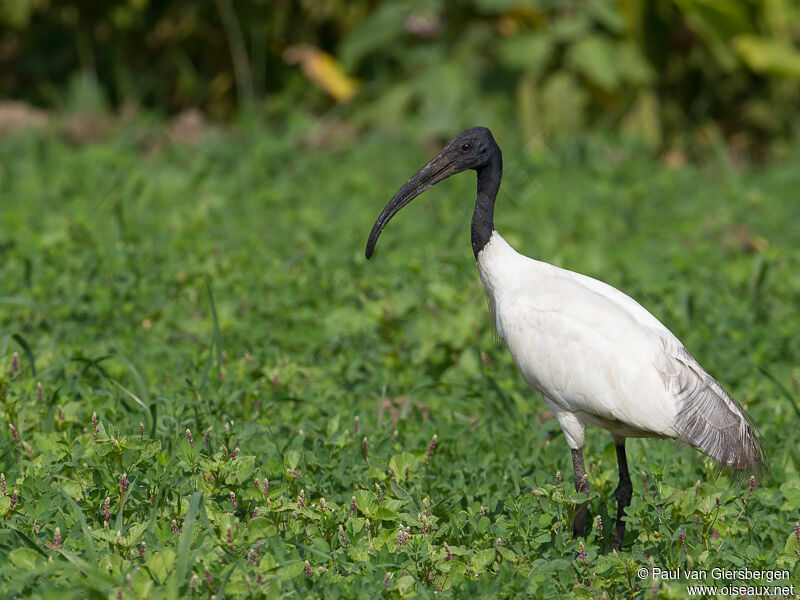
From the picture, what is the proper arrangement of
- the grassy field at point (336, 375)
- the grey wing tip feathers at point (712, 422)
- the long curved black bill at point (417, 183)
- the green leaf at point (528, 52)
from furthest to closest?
the green leaf at point (528, 52) < the long curved black bill at point (417, 183) < the grey wing tip feathers at point (712, 422) < the grassy field at point (336, 375)

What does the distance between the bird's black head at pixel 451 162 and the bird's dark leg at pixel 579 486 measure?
3.62ft

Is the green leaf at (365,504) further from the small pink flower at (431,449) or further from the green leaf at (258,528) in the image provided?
the small pink flower at (431,449)

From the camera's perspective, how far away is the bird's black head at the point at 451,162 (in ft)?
14.0

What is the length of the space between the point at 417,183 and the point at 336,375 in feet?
4.01

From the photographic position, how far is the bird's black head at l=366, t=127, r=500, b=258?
14.0 ft

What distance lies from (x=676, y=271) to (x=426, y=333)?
6.58 feet


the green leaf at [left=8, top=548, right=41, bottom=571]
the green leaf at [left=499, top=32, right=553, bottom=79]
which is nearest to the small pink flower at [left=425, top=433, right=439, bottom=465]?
the green leaf at [left=8, top=548, right=41, bottom=571]

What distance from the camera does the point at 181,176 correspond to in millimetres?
8156

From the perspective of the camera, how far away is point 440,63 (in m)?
10.1

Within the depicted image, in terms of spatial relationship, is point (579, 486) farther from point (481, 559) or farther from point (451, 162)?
point (451, 162)

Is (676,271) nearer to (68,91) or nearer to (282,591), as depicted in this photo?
(282,591)

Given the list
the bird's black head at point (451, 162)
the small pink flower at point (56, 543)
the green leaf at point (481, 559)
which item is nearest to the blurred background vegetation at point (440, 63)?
the bird's black head at point (451, 162)

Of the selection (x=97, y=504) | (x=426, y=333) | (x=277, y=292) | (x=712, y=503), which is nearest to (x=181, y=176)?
(x=277, y=292)

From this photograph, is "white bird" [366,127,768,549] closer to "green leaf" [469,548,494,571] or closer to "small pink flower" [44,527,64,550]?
"green leaf" [469,548,494,571]
